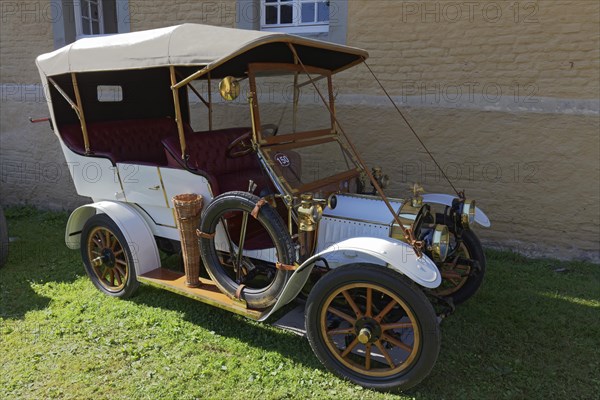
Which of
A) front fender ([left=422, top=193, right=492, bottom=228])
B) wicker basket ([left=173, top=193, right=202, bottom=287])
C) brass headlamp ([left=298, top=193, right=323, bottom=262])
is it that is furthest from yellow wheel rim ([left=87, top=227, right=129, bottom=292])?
front fender ([left=422, top=193, right=492, bottom=228])

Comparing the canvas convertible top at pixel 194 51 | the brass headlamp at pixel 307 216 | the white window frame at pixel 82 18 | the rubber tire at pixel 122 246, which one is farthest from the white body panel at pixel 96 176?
the white window frame at pixel 82 18

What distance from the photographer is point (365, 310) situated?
3111 mm

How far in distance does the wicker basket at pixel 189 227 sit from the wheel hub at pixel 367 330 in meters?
1.40

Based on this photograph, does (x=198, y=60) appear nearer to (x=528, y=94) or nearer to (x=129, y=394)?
(x=129, y=394)

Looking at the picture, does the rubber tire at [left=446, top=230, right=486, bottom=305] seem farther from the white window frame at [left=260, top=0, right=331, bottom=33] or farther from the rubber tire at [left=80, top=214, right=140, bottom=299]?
the white window frame at [left=260, top=0, right=331, bottom=33]

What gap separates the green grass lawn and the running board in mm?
272

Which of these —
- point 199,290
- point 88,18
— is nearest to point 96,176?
point 199,290

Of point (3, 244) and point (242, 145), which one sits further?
point (3, 244)

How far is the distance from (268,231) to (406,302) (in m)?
1.04

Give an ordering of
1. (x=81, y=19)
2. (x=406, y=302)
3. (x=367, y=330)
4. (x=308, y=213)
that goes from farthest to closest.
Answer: (x=81, y=19), (x=308, y=213), (x=367, y=330), (x=406, y=302)

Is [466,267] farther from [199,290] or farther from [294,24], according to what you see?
[294,24]

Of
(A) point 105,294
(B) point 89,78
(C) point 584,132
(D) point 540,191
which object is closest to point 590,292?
(D) point 540,191

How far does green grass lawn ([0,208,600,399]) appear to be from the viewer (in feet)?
9.91

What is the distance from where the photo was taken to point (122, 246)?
4004mm
